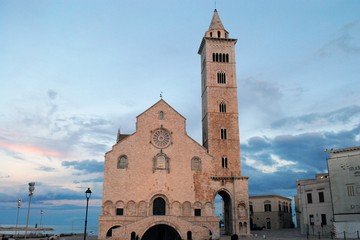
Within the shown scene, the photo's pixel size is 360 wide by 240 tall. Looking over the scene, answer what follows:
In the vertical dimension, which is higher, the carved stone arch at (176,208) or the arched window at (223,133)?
the arched window at (223,133)

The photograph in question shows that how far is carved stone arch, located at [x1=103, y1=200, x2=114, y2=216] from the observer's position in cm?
4444

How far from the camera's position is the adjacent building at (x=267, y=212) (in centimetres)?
7331

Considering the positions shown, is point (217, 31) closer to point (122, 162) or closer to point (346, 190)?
point (122, 162)

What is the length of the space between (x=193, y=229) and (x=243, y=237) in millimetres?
8399

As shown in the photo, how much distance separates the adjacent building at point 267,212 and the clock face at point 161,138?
3358 centimetres

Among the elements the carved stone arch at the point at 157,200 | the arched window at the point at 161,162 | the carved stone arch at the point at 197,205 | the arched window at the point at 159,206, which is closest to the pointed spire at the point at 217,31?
the arched window at the point at 161,162

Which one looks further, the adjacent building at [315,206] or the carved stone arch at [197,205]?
the carved stone arch at [197,205]

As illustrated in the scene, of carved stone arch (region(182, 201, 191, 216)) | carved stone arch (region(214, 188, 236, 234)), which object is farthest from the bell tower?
carved stone arch (region(182, 201, 191, 216))

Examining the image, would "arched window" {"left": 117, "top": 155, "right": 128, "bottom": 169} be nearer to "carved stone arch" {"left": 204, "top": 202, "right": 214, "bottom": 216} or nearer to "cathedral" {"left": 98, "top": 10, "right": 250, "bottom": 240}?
"cathedral" {"left": 98, "top": 10, "right": 250, "bottom": 240}

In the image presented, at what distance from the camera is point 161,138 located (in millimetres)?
48375

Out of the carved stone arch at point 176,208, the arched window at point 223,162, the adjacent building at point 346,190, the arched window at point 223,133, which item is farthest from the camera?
the arched window at point 223,133

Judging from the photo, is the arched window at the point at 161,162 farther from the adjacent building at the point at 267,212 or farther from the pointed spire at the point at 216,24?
the adjacent building at the point at 267,212

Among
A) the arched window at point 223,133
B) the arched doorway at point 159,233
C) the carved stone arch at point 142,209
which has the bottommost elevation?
the arched doorway at point 159,233

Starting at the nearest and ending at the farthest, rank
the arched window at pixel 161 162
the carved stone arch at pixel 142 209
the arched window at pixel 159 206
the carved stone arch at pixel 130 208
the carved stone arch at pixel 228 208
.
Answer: the carved stone arch at pixel 130 208 → the carved stone arch at pixel 142 209 → the arched window at pixel 159 206 → the arched window at pixel 161 162 → the carved stone arch at pixel 228 208
